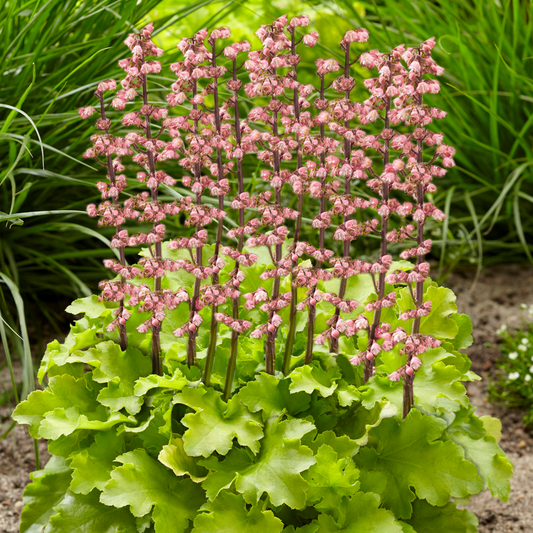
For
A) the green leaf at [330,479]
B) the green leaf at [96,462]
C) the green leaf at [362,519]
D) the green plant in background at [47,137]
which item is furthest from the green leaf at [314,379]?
the green plant in background at [47,137]

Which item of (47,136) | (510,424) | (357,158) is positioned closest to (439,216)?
(357,158)

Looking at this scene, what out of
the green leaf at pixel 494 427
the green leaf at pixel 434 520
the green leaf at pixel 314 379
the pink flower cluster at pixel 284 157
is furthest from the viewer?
the green leaf at pixel 494 427

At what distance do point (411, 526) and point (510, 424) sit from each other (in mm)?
1158

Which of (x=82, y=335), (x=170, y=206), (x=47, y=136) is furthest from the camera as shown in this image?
(x=47, y=136)

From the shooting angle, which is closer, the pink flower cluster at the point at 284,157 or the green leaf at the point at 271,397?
the pink flower cluster at the point at 284,157

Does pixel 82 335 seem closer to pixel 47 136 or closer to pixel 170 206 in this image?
pixel 170 206

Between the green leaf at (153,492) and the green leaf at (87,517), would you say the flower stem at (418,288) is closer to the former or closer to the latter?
the green leaf at (153,492)

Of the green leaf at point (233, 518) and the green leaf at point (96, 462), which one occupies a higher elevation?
the green leaf at point (96, 462)

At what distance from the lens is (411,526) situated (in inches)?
59.6

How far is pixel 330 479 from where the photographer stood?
56.4 inches

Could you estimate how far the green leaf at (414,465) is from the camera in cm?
149

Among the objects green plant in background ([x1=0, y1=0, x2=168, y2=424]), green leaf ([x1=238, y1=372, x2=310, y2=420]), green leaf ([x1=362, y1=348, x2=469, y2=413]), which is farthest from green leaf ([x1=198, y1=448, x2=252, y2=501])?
green plant in background ([x1=0, y1=0, x2=168, y2=424])

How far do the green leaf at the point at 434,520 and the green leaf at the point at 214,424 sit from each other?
0.47m

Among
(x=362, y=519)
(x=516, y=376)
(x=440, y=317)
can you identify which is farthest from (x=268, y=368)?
(x=516, y=376)
